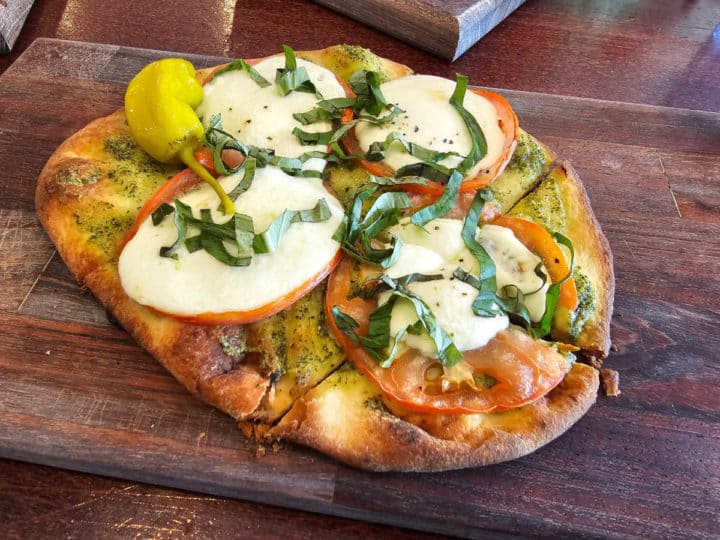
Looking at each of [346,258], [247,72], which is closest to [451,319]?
[346,258]

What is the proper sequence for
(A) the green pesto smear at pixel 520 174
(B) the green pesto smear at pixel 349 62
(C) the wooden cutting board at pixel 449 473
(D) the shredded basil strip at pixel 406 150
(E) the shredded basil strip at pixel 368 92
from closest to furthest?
(C) the wooden cutting board at pixel 449 473, (D) the shredded basil strip at pixel 406 150, (A) the green pesto smear at pixel 520 174, (E) the shredded basil strip at pixel 368 92, (B) the green pesto smear at pixel 349 62

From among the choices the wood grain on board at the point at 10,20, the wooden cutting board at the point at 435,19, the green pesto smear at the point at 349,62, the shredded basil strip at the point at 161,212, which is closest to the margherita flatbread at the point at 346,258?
the shredded basil strip at the point at 161,212

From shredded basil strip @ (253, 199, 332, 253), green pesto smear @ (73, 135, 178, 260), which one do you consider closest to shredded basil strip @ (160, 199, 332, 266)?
shredded basil strip @ (253, 199, 332, 253)

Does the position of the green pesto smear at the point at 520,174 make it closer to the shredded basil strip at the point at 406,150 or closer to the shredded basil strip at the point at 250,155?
the shredded basil strip at the point at 406,150

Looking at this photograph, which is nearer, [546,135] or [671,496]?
[671,496]

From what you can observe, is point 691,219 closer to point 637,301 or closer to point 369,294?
point 637,301

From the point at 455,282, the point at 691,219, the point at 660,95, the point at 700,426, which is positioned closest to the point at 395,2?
the point at 660,95

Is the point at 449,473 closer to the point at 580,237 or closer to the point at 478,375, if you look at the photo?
the point at 478,375
